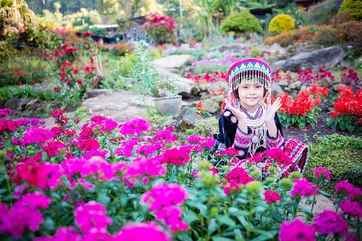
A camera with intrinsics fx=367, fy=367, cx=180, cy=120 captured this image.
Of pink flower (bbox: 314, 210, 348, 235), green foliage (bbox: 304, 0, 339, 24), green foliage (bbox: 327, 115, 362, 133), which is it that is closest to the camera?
pink flower (bbox: 314, 210, 348, 235)

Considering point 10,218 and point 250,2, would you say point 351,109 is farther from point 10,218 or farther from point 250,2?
point 250,2

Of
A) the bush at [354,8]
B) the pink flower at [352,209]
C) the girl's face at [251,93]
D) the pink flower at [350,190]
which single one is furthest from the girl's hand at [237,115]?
the bush at [354,8]

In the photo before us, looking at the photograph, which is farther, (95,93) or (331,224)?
(95,93)

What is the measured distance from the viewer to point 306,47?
12664mm

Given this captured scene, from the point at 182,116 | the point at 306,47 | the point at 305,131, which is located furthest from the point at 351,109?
the point at 306,47

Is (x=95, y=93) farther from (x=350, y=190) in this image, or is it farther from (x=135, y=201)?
(x=350, y=190)

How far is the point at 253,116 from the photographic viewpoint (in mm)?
3229

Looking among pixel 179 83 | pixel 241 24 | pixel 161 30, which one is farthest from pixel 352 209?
pixel 161 30

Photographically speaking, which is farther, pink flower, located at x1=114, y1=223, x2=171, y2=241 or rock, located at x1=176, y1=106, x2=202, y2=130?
rock, located at x1=176, y1=106, x2=202, y2=130

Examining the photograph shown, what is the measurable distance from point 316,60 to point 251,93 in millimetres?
7714

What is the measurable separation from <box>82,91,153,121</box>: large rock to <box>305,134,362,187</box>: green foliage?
9.13 feet

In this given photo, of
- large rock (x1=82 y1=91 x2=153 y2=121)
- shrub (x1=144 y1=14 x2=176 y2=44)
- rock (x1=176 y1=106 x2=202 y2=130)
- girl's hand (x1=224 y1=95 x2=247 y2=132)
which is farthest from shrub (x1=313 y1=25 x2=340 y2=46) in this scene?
shrub (x1=144 y1=14 x2=176 y2=44)

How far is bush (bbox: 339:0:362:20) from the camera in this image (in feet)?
46.4

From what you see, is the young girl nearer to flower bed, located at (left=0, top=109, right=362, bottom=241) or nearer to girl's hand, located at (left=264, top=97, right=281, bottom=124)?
girl's hand, located at (left=264, top=97, right=281, bottom=124)
